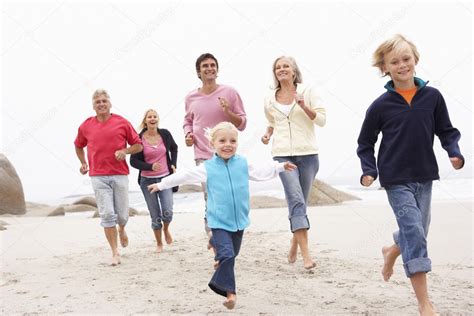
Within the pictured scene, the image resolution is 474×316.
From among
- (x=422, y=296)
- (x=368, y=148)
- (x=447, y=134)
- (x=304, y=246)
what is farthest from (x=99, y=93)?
(x=422, y=296)

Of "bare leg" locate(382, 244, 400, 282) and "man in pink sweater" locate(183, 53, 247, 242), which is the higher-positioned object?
"man in pink sweater" locate(183, 53, 247, 242)

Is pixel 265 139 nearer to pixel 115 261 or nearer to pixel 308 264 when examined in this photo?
pixel 308 264

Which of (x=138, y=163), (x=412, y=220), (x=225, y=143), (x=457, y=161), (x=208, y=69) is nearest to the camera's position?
(x=412, y=220)

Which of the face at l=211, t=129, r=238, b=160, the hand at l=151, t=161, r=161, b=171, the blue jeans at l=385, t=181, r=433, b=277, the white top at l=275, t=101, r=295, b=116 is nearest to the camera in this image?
the blue jeans at l=385, t=181, r=433, b=277

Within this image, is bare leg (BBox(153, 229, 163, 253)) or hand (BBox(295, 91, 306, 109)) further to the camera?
bare leg (BBox(153, 229, 163, 253))

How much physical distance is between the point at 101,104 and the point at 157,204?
63.2 inches

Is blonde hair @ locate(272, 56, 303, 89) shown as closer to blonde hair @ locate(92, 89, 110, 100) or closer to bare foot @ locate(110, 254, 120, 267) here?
blonde hair @ locate(92, 89, 110, 100)

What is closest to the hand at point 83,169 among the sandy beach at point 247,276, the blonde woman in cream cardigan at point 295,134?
the sandy beach at point 247,276

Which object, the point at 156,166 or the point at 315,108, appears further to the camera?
the point at 156,166

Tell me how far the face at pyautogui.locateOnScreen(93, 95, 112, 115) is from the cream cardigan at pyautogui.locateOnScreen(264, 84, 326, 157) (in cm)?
193

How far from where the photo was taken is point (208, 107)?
5648 mm

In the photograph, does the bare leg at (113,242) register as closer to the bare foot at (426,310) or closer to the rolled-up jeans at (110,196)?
the rolled-up jeans at (110,196)

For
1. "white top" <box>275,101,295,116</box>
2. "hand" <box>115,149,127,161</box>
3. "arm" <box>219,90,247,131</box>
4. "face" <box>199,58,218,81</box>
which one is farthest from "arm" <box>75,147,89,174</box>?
"white top" <box>275,101,295,116</box>

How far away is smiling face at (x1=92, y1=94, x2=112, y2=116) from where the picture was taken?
5.94 m
